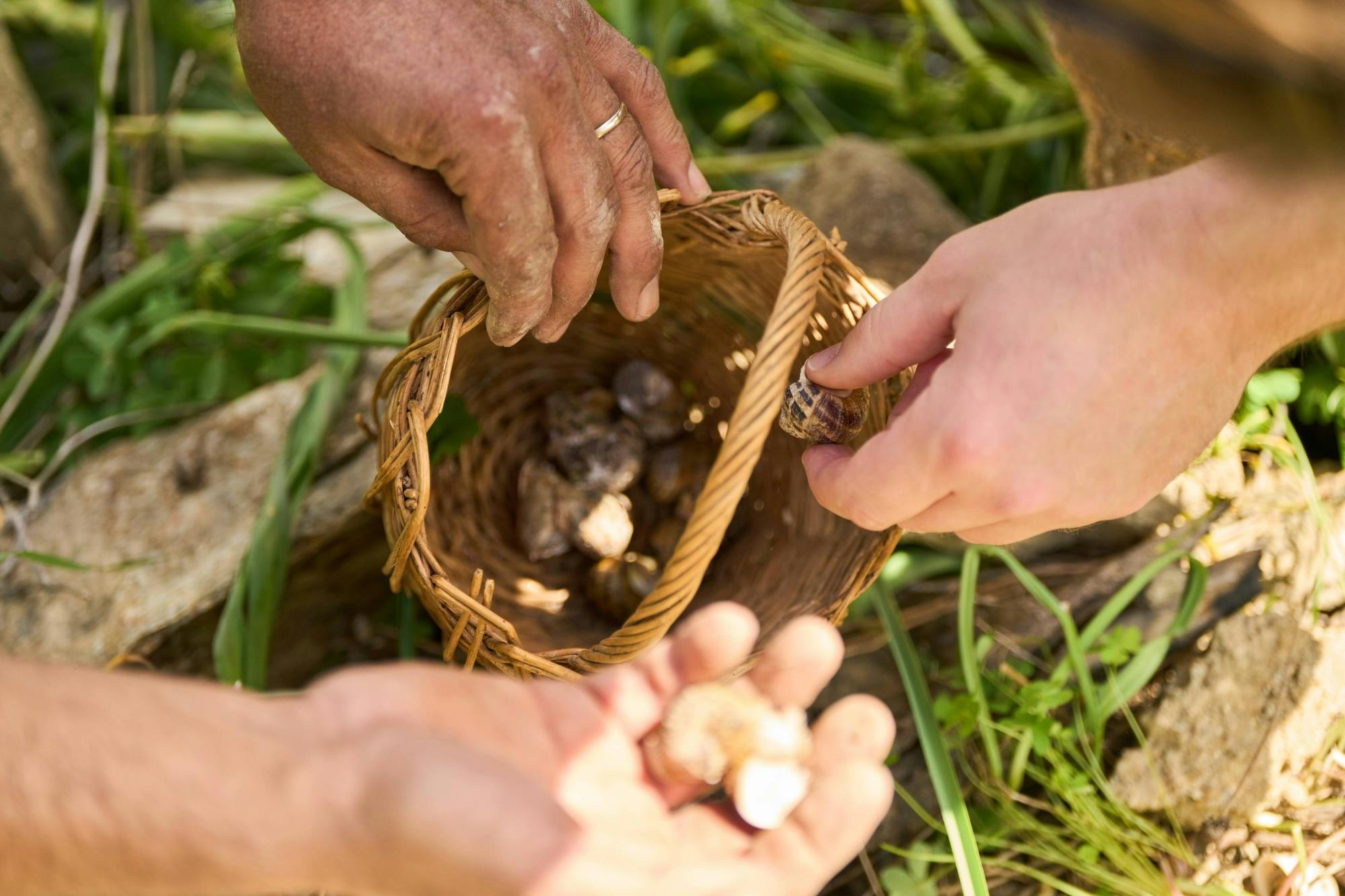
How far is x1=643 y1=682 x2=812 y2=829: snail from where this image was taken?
0.90m

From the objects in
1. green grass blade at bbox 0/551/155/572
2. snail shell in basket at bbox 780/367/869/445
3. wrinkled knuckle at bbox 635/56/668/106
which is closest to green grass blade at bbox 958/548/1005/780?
snail shell in basket at bbox 780/367/869/445

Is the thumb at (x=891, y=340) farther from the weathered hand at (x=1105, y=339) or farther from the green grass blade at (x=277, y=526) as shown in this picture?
the green grass blade at (x=277, y=526)

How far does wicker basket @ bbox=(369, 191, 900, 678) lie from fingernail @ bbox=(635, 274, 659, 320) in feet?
0.41

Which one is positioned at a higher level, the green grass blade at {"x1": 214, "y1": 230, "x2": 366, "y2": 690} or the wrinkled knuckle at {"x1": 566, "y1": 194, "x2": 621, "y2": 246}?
the wrinkled knuckle at {"x1": 566, "y1": 194, "x2": 621, "y2": 246}

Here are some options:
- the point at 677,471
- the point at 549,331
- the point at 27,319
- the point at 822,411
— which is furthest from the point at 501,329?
the point at 27,319

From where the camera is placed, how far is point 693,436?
5.85ft

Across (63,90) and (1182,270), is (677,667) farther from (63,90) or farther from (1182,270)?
(63,90)

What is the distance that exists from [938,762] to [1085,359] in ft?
2.24

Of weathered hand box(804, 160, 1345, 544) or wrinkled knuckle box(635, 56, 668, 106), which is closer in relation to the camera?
weathered hand box(804, 160, 1345, 544)

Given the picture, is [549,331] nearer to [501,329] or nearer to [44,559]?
[501,329]

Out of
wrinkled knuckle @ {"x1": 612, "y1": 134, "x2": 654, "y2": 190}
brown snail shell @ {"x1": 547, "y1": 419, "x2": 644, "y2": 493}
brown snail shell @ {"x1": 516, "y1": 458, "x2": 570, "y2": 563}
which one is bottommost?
brown snail shell @ {"x1": 516, "y1": 458, "x2": 570, "y2": 563}

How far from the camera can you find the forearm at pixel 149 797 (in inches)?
28.8

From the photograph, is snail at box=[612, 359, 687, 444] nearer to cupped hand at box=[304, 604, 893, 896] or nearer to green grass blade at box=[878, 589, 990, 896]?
green grass blade at box=[878, 589, 990, 896]

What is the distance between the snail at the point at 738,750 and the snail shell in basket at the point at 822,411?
15.8 inches
